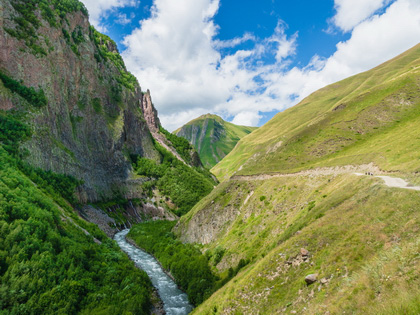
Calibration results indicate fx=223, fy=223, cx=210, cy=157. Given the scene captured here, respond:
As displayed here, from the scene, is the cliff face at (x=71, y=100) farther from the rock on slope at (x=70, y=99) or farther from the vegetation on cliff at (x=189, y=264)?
the vegetation on cliff at (x=189, y=264)

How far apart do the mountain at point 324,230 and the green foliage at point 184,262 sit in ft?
8.10

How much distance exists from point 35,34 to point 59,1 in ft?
102

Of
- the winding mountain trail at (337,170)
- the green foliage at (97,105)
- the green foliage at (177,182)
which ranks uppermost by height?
the green foliage at (97,105)

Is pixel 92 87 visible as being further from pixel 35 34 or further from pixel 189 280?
pixel 189 280

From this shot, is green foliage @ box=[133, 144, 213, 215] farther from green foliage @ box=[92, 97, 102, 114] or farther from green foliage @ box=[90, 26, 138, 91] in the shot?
green foliage @ box=[90, 26, 138, 91]

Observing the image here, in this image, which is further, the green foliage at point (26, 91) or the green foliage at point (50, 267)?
the green foliage at point (26, 91)

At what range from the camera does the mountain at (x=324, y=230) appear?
42.5 ft

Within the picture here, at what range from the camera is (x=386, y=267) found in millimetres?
12570

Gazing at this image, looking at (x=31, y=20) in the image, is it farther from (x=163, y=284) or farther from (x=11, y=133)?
(x=163, y=284)

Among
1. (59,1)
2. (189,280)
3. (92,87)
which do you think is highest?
(59,1)

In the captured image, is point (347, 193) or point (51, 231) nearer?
point (347, 193)

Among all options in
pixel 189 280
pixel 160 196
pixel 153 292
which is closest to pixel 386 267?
pixel 189 280

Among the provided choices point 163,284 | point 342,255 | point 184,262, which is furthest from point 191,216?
point 342,255

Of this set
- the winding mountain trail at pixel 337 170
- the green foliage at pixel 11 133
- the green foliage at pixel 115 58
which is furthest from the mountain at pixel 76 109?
the winding mountain trail at pixel 337 170
